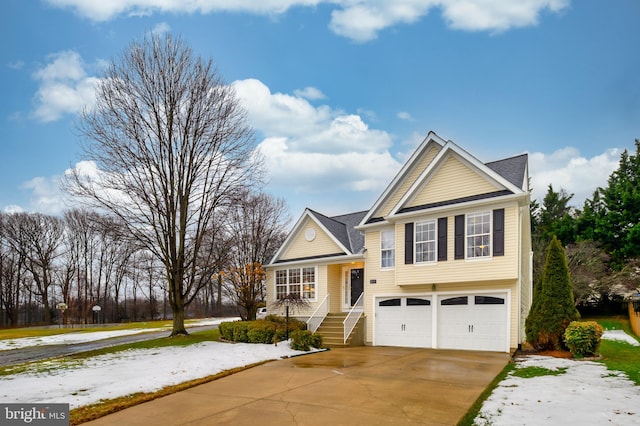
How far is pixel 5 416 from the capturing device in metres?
6.79

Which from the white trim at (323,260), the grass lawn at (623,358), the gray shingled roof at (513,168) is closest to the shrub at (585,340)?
the grass lawn at (623,358)

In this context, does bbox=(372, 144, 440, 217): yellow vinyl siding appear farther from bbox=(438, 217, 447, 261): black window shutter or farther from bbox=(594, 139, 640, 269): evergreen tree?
bbox=(594, 139, 640, 269): evergreen tree

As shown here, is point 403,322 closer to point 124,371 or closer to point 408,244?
point 408,244

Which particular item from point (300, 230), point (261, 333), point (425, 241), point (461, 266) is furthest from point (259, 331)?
point (461, 266)

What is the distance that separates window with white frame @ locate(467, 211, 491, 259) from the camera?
14394mm

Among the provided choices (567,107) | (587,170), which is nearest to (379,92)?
(567,107)

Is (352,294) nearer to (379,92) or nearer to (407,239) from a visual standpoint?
(407,239)

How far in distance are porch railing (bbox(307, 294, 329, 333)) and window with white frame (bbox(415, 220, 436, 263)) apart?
5.43 meters

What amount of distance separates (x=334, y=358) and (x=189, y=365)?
4.49 meters

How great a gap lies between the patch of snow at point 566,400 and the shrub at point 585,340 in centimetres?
200

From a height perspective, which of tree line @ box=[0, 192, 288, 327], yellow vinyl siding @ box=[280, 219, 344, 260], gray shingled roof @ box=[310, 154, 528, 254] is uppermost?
gray shingled roof @ box=[310, 154, 528, 254]

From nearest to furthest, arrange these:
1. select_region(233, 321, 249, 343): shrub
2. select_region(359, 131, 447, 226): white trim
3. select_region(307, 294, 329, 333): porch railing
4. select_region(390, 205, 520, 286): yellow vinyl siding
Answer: select_region(390, 205, 520, 286): yellow vinyl siding
select_region(233, 321, 249, 343): shrub
select_region(359, 131, 447, 226): white trim
select_region(307, 294, 329, 333): porch railing

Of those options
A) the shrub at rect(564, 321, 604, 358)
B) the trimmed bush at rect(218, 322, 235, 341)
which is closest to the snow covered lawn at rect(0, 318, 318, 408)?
the trimmed bush at rect(218, 322, 235, 341)

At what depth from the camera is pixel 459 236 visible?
15.0 meters
